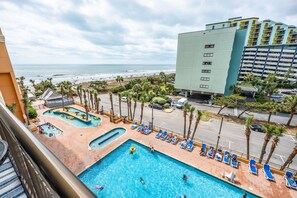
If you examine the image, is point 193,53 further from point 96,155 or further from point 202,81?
point 96,155

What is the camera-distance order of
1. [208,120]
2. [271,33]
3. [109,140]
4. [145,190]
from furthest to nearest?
[271,33] < [208,120] < [109,140] < [145,190]

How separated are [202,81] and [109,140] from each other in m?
27.1

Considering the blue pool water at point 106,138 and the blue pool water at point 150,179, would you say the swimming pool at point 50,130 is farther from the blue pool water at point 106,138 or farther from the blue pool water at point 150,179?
the blue pool water at point 150,179

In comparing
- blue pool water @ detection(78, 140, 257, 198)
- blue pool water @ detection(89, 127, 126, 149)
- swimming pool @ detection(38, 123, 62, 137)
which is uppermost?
swimming pool @ detection(38, 123, 62, 137)

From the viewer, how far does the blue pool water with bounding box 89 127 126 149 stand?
1747 centimetres

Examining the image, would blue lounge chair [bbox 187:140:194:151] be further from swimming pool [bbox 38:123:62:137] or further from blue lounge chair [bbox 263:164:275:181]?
swimming pool [bbox 38:123:62:137]

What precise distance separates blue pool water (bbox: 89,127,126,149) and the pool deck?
571 millimetres

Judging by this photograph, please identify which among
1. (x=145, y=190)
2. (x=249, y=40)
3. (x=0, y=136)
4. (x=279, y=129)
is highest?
(x=249, y=40)

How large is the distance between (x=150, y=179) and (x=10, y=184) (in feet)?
40.7

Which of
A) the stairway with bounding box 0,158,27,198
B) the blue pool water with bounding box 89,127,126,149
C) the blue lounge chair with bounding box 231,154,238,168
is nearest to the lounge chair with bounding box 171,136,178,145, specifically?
the blue lounge chair with bounding box 231,154,238,168

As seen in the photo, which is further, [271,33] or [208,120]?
[271,33]

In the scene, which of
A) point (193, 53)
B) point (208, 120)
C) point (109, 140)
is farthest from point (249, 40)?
point (109, 140)

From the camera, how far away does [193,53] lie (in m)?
34.5

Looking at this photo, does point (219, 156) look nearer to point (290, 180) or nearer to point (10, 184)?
point (290, 180)
